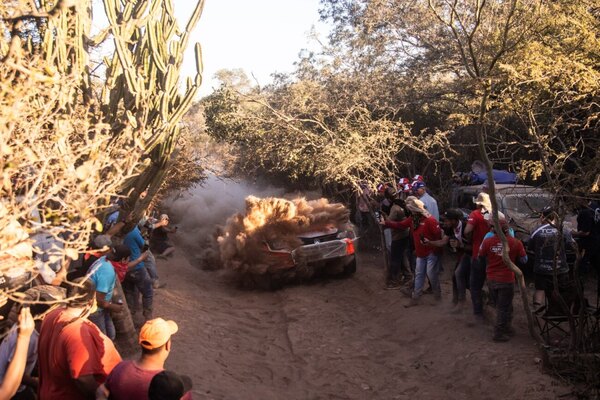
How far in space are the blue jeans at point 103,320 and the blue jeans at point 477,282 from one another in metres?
4.67

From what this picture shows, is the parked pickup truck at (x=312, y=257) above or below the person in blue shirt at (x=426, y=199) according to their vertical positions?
below

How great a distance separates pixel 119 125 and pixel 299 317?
4.49 meters

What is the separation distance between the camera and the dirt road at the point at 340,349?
6.64m

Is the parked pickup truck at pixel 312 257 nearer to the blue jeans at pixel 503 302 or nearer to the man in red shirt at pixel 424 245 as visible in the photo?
the man in red shirt at pixel 424 245

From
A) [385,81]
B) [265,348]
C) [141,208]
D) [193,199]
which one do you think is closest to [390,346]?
[265,348]

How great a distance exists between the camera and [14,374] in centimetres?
339

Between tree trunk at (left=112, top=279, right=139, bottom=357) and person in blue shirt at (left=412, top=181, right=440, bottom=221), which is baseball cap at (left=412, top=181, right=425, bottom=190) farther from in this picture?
tree trunk at (left=112, top=279, right=139, bottom=357)

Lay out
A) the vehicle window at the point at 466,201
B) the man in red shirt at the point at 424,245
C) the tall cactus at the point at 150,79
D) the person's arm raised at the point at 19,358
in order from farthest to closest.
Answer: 1. the vehicle window at the point at 466,201
2. the man in red shirt at the point at 424,245
3. the tall cactus at the point at 150,79
4. the person's arm raised at the point at 19,358

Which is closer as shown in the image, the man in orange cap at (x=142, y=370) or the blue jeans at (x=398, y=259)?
the man in orange cap at (x=142, y=370)

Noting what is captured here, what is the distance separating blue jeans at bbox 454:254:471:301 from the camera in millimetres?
8598

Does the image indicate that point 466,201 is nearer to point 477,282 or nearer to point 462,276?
point 462,276

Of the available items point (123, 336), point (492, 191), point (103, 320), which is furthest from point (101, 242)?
point (492, 191)

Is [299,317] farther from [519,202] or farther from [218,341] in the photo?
[519,202]

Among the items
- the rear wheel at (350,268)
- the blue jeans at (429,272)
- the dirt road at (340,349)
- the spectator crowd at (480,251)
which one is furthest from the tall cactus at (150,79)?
the rear wheel at (350,268)
